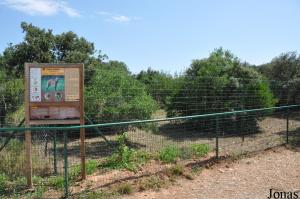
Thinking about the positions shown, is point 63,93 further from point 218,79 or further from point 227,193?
point 218,79

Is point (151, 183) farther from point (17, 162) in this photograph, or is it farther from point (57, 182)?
point (17, 162)

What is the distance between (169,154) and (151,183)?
1.67 metres

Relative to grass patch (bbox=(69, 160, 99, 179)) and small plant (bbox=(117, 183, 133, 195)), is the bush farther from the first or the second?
small plant (bbox=(117, 183, 133, 195))

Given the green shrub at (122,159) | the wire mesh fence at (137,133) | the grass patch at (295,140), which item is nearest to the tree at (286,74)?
the wire mesh fence at (137,133)

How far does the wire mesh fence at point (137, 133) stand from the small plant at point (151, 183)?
13.3 inches

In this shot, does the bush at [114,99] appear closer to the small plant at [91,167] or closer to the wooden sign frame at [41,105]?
the small plant at [91,167]

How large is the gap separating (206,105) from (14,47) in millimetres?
23118

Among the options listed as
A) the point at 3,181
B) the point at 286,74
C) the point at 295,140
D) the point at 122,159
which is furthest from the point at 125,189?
the point at 286,74

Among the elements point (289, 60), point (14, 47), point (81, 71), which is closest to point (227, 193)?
point (81, 71)

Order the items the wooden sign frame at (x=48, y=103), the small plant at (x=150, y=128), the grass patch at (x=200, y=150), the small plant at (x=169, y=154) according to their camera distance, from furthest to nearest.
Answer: the small plant at (x=150, y=128) → the grass patch at (x=200, y=150) → the small plant at (x=169, y=154) → the wooden sign frame at (x=48, y=103)

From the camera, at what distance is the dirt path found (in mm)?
6961

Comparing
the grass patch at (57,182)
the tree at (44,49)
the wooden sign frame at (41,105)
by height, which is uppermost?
the tree at (44,49)

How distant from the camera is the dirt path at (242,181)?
6.96 meters

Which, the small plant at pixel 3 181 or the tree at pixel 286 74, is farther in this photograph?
the tree at pixel 286 74
